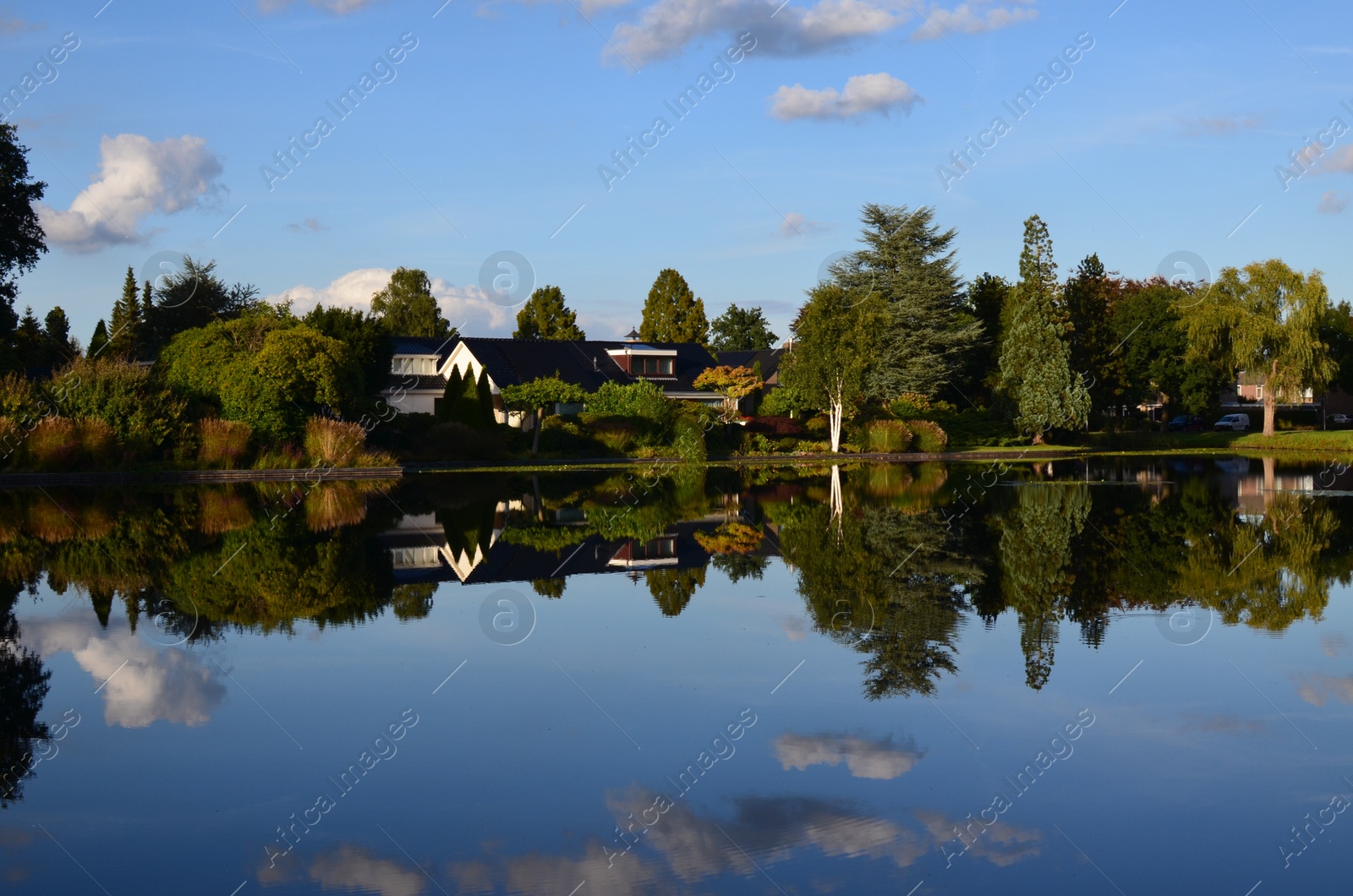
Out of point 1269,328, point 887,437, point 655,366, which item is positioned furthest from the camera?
point 655,366

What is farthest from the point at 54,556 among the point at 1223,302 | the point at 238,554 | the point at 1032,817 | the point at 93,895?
the point at 1223,302

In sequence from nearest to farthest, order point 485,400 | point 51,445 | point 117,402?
1. point 51,445
2. point 117,402
3. point 485,400

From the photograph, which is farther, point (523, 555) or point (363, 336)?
point (363, 336)

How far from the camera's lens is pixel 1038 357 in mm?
55656

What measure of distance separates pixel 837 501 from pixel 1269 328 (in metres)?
40.0

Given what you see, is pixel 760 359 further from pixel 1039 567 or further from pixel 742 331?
pixel 1039 567

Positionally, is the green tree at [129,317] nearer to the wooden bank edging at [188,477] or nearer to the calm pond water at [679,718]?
the wooden bank edging at [188,477]

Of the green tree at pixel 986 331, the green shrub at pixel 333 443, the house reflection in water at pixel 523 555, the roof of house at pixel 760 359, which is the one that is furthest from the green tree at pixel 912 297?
the house reflection in water at pixel 523 555

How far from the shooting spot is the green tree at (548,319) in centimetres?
8738

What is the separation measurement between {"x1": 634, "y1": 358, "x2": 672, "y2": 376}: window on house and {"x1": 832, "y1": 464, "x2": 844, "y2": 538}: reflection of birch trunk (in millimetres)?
26573

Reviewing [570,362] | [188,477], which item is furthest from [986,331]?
[188,477]

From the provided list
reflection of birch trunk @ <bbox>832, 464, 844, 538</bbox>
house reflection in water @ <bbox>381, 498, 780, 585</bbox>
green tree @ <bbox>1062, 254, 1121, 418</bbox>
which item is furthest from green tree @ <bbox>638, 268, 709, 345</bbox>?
house reflection in water @ <bbox>381, 498, 780, 585</bbox>

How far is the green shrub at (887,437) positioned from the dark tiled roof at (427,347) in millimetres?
22840

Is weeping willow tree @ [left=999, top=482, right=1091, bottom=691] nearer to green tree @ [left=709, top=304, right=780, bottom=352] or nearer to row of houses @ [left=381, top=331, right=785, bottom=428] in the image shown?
row of houses @ [left=381, top=331, right=785, bottom=428]
